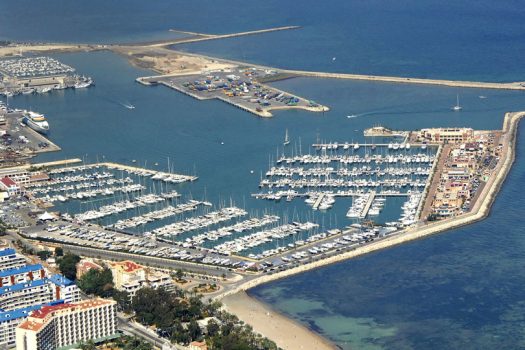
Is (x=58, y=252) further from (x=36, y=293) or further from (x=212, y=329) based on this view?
(x=212, y=329)

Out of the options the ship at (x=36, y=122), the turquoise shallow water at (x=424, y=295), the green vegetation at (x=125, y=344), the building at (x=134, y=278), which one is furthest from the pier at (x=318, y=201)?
the ship at (x=36, y=122)

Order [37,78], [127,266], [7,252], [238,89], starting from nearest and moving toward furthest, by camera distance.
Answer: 1. [127,266]
2. [7,252]
3. [238,89]
4. [37,78]

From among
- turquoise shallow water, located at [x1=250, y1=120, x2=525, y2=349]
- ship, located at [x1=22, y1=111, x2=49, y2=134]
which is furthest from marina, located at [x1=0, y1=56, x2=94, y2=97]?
turquoise shallow water, located at [x1=250, y1=120, x2=525, y2=349]

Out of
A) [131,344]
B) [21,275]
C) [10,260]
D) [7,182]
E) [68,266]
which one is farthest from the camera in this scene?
[7,182]

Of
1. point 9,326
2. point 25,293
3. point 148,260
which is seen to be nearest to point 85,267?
point 148,260

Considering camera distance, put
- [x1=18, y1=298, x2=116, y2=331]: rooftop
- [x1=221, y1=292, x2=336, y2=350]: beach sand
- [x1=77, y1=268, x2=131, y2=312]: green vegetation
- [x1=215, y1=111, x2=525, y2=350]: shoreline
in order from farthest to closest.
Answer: [x1=77, y1=268, x2=131, y2=312]: green vegetation → [x1=215, y1=111, x2=525, y2=350]: shoreline → [x1=221, y1=292, x2=336, y2=350]: beach sand → [x1=18, y1=298, x2=116, y2=331]: rooftop

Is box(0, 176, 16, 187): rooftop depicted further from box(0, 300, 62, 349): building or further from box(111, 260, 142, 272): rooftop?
box(0, 300, 62, 349): building
